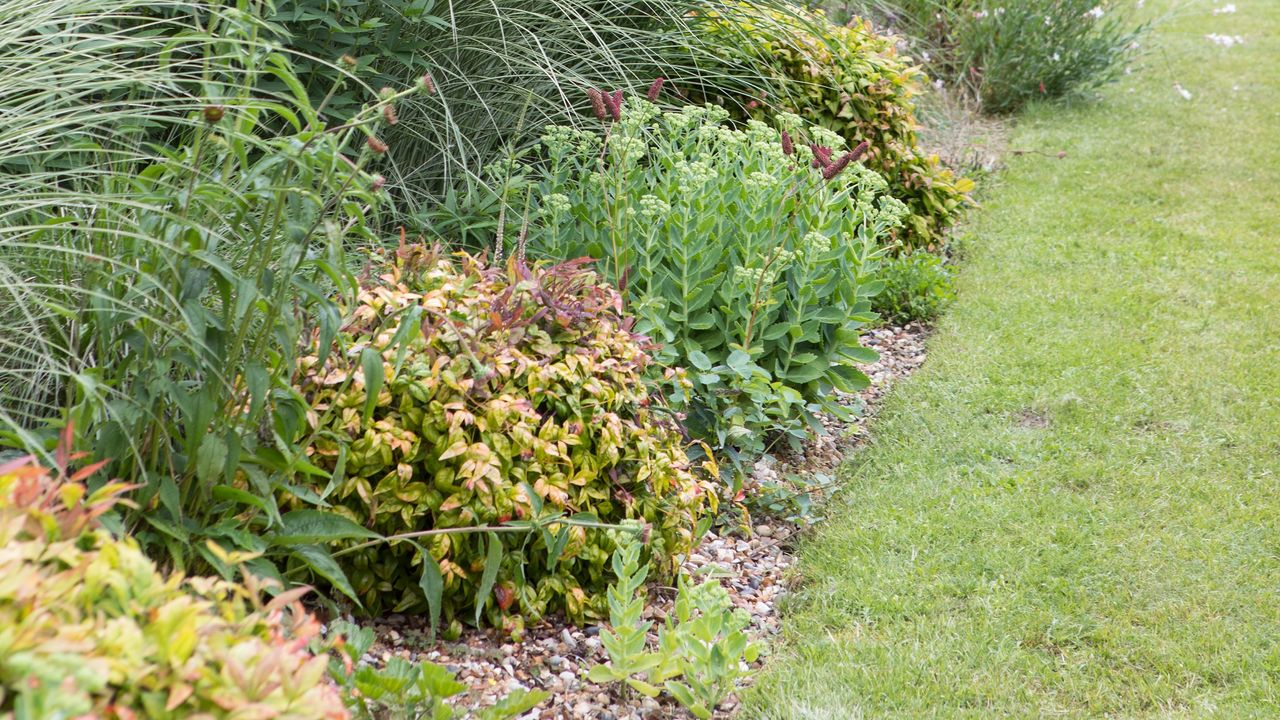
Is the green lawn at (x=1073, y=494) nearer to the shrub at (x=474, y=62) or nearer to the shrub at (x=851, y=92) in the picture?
the shrub at (x=851, y=92)

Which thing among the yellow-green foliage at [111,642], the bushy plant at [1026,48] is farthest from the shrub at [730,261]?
the bushy plant at [1026,48]

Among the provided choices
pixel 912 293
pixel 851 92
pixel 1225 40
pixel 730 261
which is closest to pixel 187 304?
→ pixel 730 261

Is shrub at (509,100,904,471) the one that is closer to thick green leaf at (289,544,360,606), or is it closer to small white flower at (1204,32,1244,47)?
thick green leaf at (289,544,360,606)

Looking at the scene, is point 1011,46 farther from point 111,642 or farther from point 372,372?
point 111,642

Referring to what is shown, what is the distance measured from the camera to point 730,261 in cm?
422

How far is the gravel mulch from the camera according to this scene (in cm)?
278

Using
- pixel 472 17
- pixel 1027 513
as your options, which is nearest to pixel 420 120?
pixel 472 17

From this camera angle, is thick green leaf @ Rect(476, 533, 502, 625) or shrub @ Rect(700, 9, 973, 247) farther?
shrub @ Rect(700, 9, 973, 247)

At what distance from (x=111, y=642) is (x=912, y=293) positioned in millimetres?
4399

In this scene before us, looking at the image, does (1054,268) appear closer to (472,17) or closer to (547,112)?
(547,112)

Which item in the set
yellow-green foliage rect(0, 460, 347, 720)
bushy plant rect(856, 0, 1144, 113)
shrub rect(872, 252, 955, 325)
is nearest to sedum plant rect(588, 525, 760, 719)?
yellow-green foliage rect(0, 460, 347, 720)

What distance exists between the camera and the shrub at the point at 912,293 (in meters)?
5.30

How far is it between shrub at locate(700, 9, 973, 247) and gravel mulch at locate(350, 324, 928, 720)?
2284 mm

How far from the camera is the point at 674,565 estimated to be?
3.28m
